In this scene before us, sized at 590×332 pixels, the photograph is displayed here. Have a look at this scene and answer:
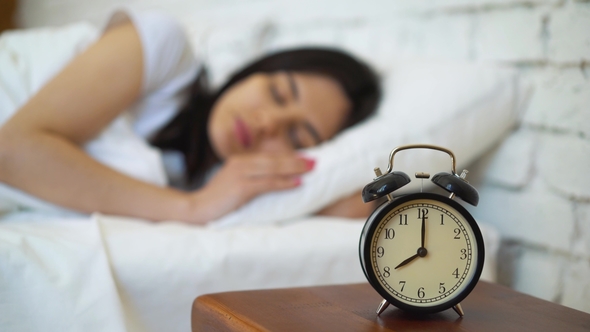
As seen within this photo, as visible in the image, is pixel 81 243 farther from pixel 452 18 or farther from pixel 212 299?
pixel 452 18

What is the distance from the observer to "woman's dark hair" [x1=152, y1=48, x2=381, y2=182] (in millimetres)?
1463

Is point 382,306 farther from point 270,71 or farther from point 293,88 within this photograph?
point 270,71

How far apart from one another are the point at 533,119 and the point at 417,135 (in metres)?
0.25

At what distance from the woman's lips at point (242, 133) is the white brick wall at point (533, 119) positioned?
1.42 ft

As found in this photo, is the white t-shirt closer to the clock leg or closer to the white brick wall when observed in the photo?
the white brick wall

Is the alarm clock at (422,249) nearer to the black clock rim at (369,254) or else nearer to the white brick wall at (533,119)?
the black clock rim at (369,254)

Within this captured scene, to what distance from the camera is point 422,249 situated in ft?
2.04

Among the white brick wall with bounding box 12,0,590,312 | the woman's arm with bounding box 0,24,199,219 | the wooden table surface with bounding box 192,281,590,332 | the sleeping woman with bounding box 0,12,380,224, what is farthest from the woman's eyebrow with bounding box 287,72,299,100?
the wooden table surface with bounding box 192,281,590,332

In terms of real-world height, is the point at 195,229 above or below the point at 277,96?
below

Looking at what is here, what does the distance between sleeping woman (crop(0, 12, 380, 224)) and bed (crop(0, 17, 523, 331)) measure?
50 millimetres

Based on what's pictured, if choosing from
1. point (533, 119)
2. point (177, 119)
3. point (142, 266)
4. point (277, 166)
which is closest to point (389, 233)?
point (142, 266)

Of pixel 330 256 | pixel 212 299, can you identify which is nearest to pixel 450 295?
pixel 212 299

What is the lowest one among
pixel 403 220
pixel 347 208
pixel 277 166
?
pixel 347 208

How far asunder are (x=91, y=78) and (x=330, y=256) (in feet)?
2.16
